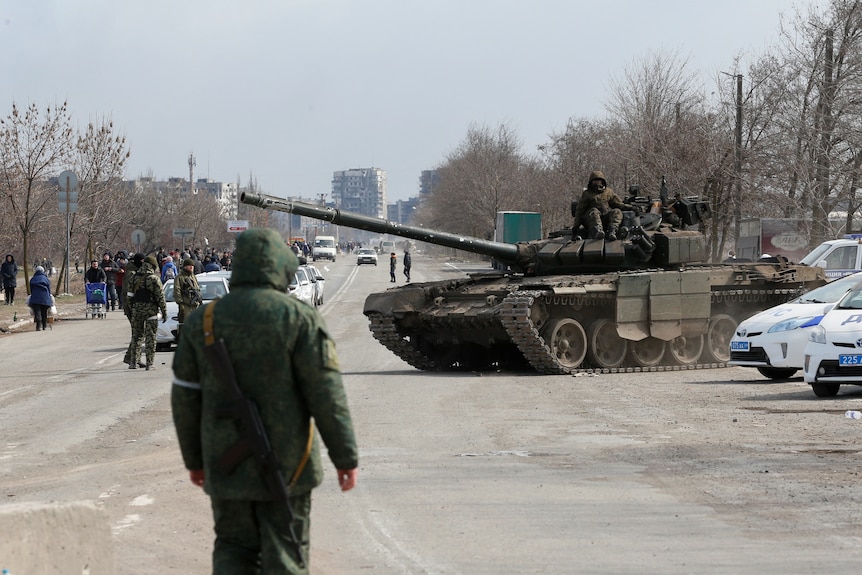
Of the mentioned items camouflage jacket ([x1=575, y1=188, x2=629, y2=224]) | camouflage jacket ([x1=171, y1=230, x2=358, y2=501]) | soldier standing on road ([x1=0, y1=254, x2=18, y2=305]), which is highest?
camouflage jacket ([x1=575, y1=188, x2=629, y2=224])

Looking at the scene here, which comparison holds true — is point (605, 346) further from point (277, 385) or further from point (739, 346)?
point (277, 385)

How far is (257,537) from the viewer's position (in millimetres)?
5074

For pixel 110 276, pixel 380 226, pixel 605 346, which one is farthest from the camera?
pixel 110 276

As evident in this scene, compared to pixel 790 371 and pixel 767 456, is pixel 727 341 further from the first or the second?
pixel 767 456

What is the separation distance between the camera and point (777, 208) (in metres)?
42.9

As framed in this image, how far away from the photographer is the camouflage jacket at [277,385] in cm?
505

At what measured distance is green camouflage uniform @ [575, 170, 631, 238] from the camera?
2067 centimetres

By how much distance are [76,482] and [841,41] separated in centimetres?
3309

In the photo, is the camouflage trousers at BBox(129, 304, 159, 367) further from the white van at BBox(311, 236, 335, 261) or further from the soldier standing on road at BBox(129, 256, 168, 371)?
the white van at BBox(311, 236, 335, 261)

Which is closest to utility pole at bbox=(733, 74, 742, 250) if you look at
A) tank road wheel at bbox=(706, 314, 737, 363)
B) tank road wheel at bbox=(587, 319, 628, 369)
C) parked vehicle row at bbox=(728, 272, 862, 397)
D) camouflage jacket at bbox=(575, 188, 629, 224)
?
tank road wheel at bbox=(706, 314, 737, 363)

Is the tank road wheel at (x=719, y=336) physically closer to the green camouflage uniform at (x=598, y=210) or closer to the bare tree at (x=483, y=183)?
the green camouflage uniform at (x=598, y=210)

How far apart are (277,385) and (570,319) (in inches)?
574

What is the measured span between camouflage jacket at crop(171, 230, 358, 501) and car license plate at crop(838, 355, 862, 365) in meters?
11.0

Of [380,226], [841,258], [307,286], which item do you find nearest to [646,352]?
[380,226]
